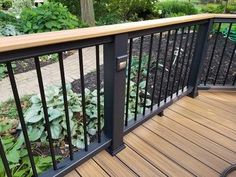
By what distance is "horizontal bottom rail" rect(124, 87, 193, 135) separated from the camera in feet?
6.94

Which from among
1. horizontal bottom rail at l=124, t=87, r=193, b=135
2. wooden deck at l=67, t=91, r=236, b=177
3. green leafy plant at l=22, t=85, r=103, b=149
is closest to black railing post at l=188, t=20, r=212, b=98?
horizontal bottom rail at l=124, t=87, r=193, b=135

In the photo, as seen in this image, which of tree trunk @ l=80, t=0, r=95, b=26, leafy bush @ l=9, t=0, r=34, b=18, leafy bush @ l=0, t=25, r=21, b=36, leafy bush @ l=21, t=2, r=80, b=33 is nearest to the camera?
leafy bush @ l=0, t=25, r=21, b=36

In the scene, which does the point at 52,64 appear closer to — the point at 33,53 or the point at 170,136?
the point at 170,136

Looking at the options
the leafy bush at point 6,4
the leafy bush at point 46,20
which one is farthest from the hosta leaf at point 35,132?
the leafy bush at point 6,4

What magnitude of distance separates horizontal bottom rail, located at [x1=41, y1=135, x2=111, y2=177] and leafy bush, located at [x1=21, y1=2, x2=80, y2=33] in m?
4.35

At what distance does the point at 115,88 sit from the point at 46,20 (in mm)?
4678

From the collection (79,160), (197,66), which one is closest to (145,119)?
(79,160)

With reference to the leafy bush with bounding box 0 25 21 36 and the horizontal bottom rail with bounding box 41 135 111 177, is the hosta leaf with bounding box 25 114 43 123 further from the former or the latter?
the leafy bush with bounding box 0 25 21 36

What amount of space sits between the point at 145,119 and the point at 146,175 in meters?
0.61

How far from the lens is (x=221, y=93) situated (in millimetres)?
3025

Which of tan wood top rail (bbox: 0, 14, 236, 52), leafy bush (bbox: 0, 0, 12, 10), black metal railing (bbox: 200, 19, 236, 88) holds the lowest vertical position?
leafy bush (bbox: 0, 0, 12, 10)

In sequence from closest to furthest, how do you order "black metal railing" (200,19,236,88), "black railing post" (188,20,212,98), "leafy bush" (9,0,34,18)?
"black railing post" (188,20,212,98) < "black metal railing" (200,19,236,88) < "leafy bush" (9,0,34,18)

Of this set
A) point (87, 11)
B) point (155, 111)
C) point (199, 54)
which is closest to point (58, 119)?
point (155, 111)

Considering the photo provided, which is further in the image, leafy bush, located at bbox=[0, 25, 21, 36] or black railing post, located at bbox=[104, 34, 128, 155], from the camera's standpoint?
leafy bush, located at bbox=[0, 25, 21, 36]
